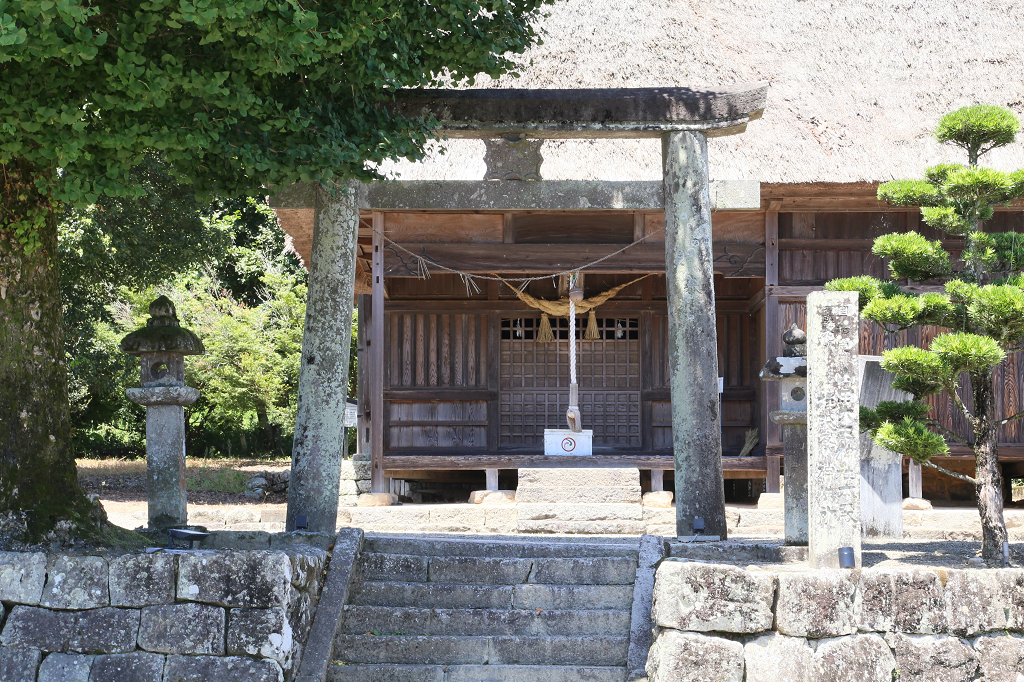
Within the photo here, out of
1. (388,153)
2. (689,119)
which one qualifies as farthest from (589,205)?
(388,153)

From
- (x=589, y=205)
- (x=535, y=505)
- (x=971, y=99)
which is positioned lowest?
(x=535, y=505)

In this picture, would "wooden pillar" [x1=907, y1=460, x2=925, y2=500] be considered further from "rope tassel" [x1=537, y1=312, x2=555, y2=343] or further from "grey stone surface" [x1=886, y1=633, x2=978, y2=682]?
"grey stone surface" [x1=886, y1=633, x2=978, y2=682]

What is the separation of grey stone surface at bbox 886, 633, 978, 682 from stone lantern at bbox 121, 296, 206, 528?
5.10m

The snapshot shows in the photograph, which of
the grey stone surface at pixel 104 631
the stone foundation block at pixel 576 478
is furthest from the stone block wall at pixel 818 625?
the stone foundation block at pixel 576 478

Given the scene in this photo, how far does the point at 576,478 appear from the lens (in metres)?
11.7

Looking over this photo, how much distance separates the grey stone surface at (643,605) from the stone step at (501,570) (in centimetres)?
13

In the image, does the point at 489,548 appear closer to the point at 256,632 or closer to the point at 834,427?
the point at 256,632

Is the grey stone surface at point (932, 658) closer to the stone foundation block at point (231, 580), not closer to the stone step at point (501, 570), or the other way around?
the stone step at point (501, 570)

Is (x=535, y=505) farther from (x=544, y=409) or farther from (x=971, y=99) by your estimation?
(x=971, y=99)

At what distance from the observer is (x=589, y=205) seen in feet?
25.5

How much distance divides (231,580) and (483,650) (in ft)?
5.58

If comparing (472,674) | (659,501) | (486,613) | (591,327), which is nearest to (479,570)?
(486,613)

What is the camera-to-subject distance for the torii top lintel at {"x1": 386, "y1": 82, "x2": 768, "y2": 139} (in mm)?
7371

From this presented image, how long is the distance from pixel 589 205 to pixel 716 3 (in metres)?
8.18
